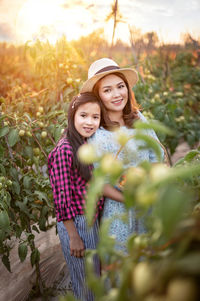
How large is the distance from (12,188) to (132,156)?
1.36 meters

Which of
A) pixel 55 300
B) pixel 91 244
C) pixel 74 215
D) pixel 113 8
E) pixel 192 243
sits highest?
pixel 113 8

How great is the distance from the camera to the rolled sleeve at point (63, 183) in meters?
1.25

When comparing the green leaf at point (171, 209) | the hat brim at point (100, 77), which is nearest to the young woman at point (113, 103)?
the hat brim at point (100, 77)

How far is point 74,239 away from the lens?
50.8 inches

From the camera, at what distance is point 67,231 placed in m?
1.33

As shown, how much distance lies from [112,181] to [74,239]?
986 millimetres

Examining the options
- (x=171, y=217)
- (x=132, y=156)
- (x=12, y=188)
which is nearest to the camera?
(x=171, y=217)

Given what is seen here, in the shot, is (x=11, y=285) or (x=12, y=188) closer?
(x=12, y=188)

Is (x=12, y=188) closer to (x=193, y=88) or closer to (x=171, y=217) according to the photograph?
(x=171, y=217)

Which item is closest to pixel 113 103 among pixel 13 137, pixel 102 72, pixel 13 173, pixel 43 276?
pixel 102 72

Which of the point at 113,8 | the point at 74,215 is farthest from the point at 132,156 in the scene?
the point at 113,8

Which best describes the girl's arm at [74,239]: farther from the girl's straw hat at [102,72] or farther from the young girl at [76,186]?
the girl's straw hat at [102,72]

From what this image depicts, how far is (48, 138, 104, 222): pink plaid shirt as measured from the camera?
1254mm

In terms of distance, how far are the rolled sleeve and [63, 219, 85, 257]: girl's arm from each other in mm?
34
